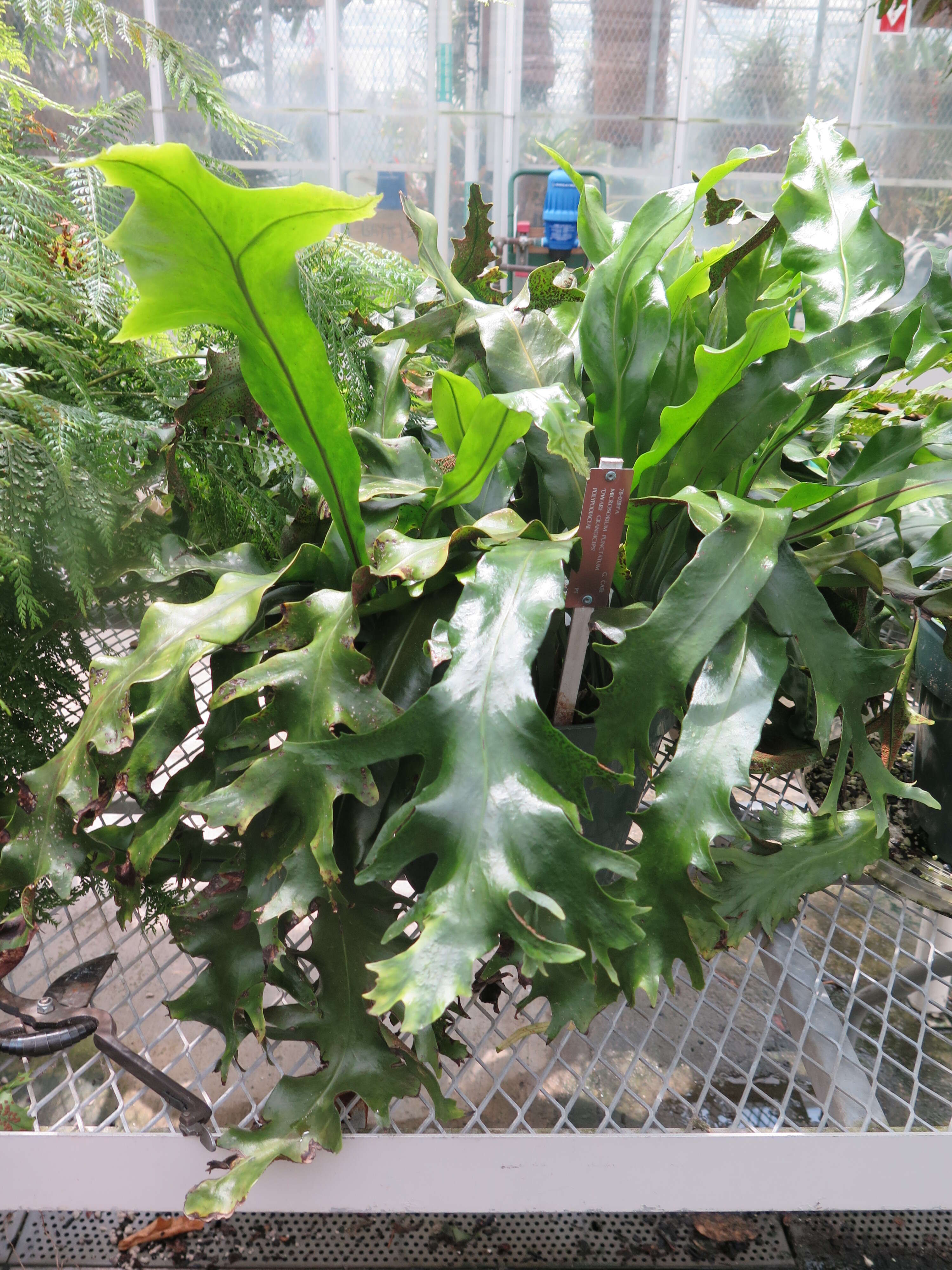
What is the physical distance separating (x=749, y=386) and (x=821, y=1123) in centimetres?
46

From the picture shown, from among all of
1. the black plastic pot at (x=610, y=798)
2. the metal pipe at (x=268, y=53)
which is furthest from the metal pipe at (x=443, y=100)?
the black plastic pot at (x=610, y=798)

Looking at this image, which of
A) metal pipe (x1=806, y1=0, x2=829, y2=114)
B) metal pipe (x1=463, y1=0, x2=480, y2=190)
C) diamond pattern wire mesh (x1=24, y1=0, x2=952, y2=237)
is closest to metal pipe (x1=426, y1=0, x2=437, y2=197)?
diamond pattern wire mesh (x1=24, y1=0, x2=952, y2=237)

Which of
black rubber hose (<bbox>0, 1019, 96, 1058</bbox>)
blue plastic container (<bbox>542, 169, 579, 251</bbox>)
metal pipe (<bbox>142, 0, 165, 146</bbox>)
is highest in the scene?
metal pipe (<bbox>142, 0, 165, 146</bbox>)

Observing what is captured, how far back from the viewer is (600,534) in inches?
18.6

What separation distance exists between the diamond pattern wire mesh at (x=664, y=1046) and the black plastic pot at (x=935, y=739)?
0.07 meters

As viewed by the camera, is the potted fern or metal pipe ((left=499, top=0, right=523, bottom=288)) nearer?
the potted fern

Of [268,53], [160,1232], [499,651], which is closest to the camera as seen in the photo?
[499,651]

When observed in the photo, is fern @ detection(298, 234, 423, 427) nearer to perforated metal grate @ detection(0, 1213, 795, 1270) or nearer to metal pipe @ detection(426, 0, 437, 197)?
perforated metal grate @ detection(0, 1213, 795, 1270)

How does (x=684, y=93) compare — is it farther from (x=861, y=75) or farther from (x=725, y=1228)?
(x=725, y=1228)

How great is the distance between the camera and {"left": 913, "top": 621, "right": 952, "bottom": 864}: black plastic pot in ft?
2.14

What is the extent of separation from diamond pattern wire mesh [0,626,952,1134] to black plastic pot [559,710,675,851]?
0.11 metres

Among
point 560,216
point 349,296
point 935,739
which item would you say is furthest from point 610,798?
point 560,216

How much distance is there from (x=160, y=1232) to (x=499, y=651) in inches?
31.8

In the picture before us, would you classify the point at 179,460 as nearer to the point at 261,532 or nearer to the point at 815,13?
the point at 261,532
